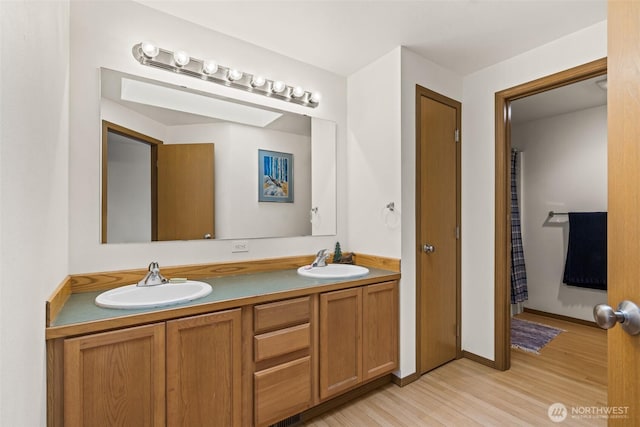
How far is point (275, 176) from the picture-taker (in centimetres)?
227

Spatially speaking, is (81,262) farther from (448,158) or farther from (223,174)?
(448,158)

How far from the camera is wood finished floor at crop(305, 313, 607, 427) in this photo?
1.80m

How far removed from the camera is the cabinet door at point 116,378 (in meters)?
1.12

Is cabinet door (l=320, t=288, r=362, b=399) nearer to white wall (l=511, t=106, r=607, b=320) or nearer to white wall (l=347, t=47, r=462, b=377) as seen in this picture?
white wall (l=347, t=47, r=462, b=377)

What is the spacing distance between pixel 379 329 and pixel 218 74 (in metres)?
1.95

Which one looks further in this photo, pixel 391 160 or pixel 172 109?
pixel 391 160

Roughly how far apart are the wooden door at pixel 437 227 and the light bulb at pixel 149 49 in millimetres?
1724

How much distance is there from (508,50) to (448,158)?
33.1 inches

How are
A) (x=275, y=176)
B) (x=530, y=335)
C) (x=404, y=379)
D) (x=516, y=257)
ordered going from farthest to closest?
(x=516, y=257)
(x=530, y=335)
(x=275, y=176)
(x=404, y=379)

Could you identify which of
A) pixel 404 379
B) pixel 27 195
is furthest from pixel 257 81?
pixel 404 379

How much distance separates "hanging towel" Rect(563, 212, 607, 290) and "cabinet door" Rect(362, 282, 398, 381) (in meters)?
2.48

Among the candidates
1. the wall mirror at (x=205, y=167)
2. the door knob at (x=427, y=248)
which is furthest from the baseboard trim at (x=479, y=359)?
the wall mirror at (x=205, y=167)

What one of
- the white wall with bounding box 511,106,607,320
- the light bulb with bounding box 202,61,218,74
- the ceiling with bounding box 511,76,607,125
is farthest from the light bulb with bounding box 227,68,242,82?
the white wall with bounding box 511,106,607,320

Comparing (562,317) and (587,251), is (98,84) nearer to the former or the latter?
(587,251)
